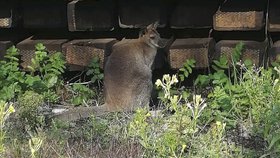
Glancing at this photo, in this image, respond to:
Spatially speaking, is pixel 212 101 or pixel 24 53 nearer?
pixel 212 101

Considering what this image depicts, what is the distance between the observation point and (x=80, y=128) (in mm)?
4043

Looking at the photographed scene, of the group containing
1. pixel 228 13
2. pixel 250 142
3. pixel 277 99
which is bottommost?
pixel 250 142

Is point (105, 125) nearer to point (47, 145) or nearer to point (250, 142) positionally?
point (47, 145)

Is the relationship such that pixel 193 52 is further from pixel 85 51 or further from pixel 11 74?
pixel 11 74

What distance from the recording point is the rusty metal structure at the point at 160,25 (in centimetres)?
456

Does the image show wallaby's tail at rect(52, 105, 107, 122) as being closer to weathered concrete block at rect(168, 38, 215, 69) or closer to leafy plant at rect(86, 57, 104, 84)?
leafy plant at rect(86, 57, 104, 84)

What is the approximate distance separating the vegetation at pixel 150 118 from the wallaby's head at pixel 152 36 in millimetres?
304

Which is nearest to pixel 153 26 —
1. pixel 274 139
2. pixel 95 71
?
pixel 95 71

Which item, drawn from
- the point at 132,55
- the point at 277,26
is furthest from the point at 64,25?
the point at 277,26

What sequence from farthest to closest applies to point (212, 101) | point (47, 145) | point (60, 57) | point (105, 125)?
point (60, 57)
point (212, 101)
point (105, 125)
point (47, 145)

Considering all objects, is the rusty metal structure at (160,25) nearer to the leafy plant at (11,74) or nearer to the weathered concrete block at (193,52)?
the weathered concrete block at (193,52)

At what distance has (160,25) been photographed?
4832 millimetres

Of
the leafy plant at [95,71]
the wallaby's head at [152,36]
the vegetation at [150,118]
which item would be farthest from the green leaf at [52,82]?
the wallaby's head at [152,36]

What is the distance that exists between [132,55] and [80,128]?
910 mm
